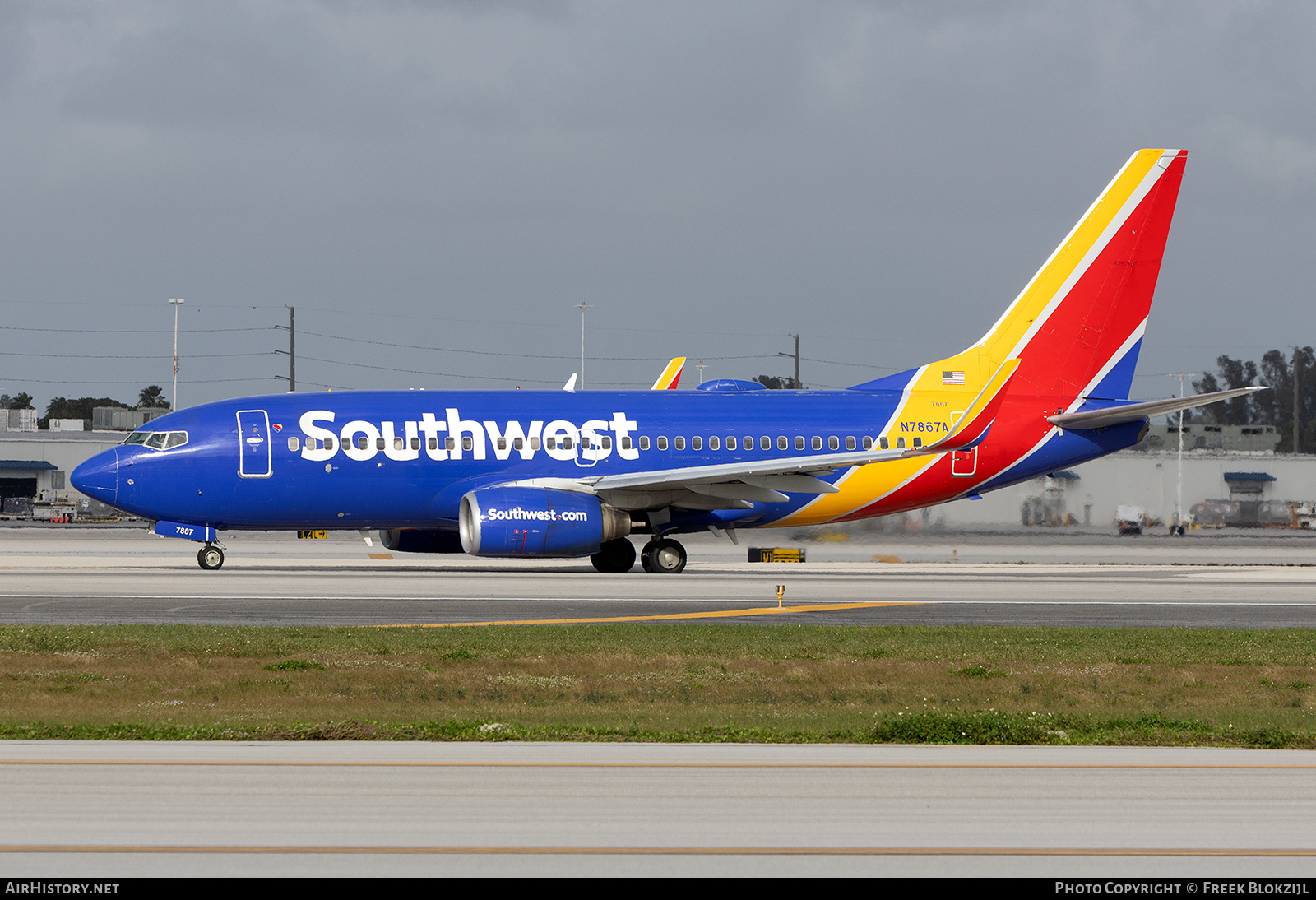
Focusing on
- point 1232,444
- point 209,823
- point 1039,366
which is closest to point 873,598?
point 1039,366

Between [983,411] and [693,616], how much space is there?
55.8ft

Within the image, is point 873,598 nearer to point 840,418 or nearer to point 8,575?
point 840,418

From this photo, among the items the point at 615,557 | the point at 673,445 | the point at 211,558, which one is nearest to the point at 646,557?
the point at 615,557

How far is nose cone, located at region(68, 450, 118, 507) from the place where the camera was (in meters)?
33.6

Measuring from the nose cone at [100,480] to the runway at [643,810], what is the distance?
939 inches

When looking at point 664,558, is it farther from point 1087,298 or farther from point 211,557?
point 1087,298

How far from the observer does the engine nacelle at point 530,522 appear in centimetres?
3309

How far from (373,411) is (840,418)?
12.8m

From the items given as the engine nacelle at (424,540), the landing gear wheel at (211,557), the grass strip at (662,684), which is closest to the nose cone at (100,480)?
the landing gear wheel at (211,557)

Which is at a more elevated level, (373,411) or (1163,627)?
(373,411)

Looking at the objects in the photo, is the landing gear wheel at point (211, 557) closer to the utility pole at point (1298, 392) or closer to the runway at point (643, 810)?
the runway at point (643, 810)

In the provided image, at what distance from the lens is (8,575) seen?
3144 centimetres

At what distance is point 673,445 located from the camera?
37062 millimetres

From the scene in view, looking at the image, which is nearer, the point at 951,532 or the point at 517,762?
the point at 517,762
